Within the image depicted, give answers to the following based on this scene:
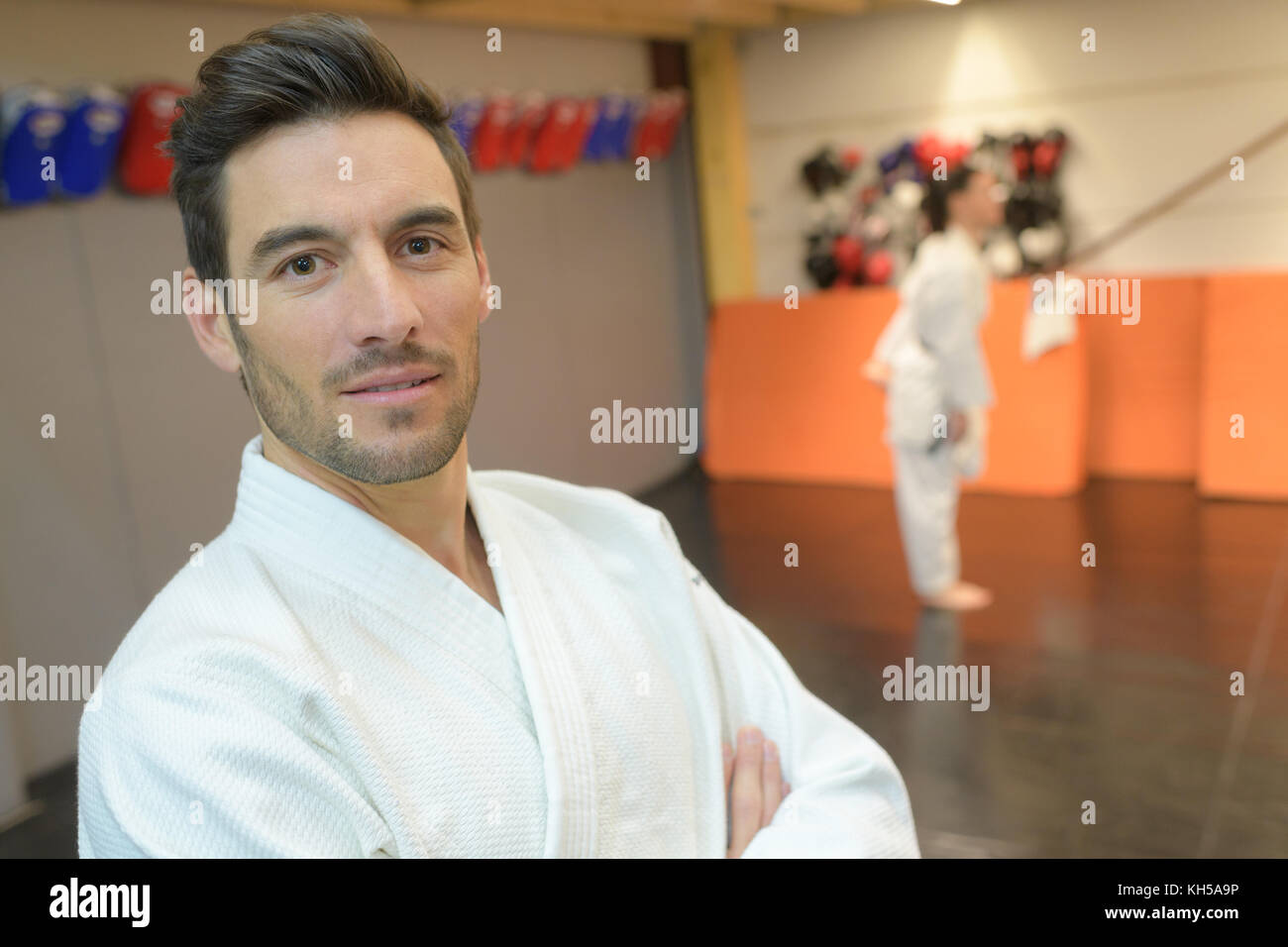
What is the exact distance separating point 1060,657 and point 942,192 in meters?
1.63

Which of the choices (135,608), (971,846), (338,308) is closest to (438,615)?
(338,308)

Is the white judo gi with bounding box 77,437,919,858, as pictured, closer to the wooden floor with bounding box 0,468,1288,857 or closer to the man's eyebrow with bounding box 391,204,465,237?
the man's eyebrow with bounding box 391,204,465,237

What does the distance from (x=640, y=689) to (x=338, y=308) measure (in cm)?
43

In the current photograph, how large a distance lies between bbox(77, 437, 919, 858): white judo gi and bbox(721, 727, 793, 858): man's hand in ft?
0.05

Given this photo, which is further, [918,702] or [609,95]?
[609,95]

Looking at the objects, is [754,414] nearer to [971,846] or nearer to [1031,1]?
[1031,1]

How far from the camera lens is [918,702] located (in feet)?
10.6

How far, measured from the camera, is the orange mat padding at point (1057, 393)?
488 centimetres

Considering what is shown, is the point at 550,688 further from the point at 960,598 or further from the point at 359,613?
the point at 960,598

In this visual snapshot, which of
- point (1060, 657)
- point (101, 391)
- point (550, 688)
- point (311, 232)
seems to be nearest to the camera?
point (311, 232)

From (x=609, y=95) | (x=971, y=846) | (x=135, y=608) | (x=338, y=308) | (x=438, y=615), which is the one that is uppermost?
(x=609, y=95)

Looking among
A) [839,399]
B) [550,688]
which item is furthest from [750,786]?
[839,399]

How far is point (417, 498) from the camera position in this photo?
3.11 feet

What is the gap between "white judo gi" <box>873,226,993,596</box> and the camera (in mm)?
3789
